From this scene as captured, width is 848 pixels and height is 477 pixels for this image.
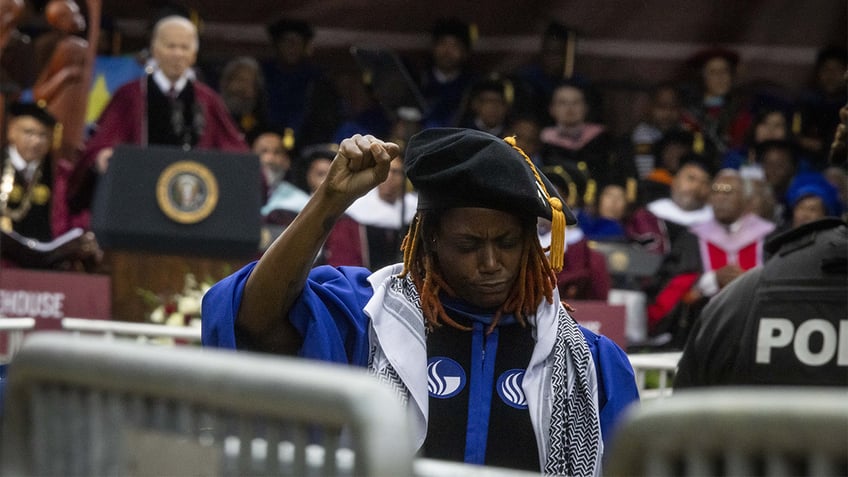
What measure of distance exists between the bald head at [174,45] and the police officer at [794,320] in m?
6.17

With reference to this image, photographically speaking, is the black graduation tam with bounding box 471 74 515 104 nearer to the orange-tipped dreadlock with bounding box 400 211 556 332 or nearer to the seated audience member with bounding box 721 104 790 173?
the seated audience member with bounding box 721 104 790 173

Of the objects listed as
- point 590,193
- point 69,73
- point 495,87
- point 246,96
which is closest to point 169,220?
point 69,73

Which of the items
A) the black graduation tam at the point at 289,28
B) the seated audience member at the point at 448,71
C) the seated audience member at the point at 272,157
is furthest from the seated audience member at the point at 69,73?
the seated audience member at the point at 448,71

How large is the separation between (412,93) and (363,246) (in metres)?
1.30

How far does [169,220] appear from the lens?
771 cm

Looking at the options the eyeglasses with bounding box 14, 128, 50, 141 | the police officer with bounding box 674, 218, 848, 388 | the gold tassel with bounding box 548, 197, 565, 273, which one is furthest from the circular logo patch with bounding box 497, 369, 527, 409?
the eyeglasses with bounding box 14, 128, 50, 141

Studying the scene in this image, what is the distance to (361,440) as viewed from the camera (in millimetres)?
1156

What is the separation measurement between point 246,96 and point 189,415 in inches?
388

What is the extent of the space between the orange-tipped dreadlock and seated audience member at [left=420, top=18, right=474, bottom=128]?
8.72 metres

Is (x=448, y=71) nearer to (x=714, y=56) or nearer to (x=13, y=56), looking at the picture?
(x=714, y=56)

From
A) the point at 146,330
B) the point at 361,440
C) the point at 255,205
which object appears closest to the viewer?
the point at 361,440

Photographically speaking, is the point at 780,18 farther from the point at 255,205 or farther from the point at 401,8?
the point at 255,205

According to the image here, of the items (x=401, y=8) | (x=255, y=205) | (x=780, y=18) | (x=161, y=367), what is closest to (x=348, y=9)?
(x=401, y=8)

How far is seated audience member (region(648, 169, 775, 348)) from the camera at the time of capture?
915 cm
